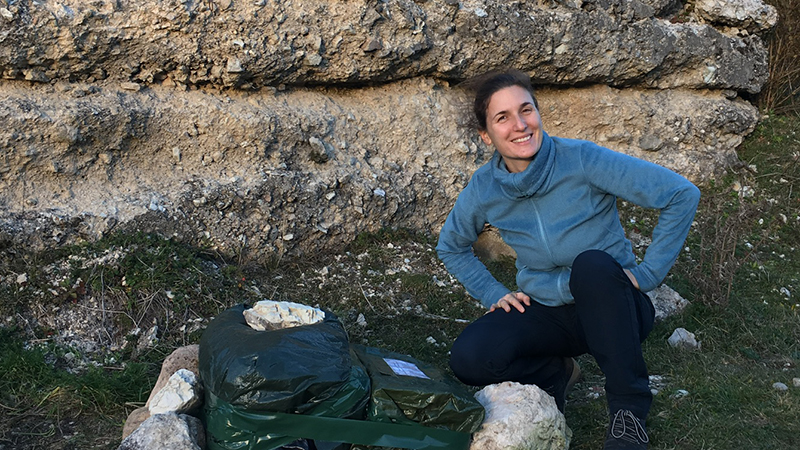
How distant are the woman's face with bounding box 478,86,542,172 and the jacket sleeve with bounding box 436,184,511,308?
0.29 meters

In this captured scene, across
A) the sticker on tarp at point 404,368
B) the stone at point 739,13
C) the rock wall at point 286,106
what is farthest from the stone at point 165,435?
the stone at point 739,13

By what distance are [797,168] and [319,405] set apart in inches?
217

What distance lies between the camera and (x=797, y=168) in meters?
6.25

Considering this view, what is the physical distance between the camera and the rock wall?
4047 mm

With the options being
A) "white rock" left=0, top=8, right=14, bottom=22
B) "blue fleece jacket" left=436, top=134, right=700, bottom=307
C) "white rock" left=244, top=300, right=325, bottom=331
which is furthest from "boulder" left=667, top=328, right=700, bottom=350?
"white rock" left=0, top=8, right=14, bottom=22

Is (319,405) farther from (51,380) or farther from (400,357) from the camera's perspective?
(51,380)

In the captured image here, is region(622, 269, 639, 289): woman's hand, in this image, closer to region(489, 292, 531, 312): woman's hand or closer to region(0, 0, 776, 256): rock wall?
region(489, 292, 531, 312): woman's hand

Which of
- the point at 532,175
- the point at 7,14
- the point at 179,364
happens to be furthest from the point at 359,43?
the point at 179,364

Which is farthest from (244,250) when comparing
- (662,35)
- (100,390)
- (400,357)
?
(662,35)

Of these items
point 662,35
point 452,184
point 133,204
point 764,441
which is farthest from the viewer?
point 662,35

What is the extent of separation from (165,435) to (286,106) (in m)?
2.82

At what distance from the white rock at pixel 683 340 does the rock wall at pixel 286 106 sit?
1.72 meters

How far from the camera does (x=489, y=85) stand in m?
2.94

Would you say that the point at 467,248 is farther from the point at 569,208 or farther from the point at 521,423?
the point at 521,423
